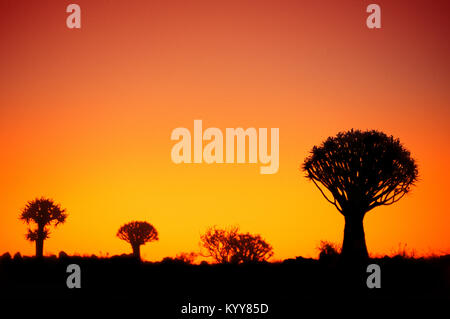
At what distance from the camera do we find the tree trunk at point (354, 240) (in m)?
24.5

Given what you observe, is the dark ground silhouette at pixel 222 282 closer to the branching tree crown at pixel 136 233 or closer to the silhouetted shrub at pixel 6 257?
the silhouetted shrub at pixel 6 257

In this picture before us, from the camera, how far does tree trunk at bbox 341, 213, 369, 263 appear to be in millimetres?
24516

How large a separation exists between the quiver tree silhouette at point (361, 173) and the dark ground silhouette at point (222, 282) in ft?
8.59

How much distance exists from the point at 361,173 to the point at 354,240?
2910mm

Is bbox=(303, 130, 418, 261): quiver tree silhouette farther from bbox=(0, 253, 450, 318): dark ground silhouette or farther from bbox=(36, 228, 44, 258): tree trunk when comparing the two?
bbox=(36, 228, 44, 258): tree trunk

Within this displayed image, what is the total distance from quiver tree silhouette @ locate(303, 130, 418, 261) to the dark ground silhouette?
2619 millimetres

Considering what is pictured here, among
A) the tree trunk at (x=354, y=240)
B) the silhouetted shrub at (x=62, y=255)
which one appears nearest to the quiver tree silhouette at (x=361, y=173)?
the tree trunk at (x=354, y=240)

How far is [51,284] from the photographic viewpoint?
62.8 ft

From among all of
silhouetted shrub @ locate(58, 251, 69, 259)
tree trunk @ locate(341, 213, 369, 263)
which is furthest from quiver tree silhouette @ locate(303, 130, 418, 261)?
silhouetted shrub @ locate(58, 251, 69, 259)

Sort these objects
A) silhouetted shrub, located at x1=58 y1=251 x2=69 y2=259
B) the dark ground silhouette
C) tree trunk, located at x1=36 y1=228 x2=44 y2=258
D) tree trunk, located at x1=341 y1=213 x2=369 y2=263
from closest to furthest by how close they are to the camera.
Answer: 1. the dark ground silhouette
2. silhouetted shrub, located at x1=58 y1=251 x2=69 y2=259
3. tree trunk, located at x1=341 y1=213 x2=369 y2=263
4. tree trunk, located at x1=36 y1=228 x2=44 y2=258
